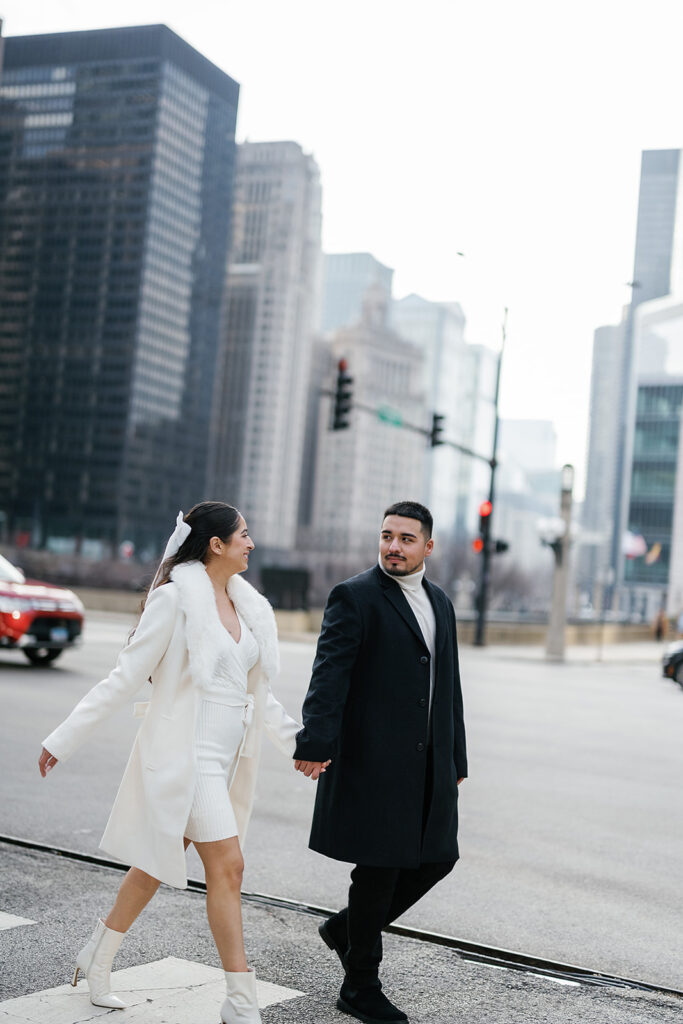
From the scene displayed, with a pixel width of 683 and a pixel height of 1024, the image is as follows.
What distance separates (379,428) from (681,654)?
517 feet

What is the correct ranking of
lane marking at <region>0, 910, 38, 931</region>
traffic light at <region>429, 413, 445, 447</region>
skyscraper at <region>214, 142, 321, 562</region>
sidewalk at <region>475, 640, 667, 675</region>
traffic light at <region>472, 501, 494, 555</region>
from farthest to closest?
skyscraper at <region>214, 142, 321, 562</region>
sidewalk at <region>475, 640, 667, 675</region>
traffic light at <region>472, 501, 494, 555</region>
traffic light at <region>429, 413, 445, 447</region>
lane marking at <region>0, 910, 38, 931</region>

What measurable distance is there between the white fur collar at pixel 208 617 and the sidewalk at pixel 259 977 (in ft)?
3.77

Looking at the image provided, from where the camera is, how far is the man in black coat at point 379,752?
3949 mm

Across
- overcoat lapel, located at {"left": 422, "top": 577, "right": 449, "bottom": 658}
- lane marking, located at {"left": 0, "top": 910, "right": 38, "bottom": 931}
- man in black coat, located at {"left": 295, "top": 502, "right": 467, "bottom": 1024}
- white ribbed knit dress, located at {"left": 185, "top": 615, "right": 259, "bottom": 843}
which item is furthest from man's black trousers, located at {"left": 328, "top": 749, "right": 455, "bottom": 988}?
lane marking, located at {"left": 0, "top": 910, "right": 38, "bottom": 931}

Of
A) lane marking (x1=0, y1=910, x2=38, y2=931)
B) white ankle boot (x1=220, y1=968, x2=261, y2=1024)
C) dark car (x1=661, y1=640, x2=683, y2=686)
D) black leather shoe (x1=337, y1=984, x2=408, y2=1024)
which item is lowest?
dark car (x1=661, y1=640, x2=683, y2=686)

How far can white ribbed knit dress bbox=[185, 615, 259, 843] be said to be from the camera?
3.83 meters

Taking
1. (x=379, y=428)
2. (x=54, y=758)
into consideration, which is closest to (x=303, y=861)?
(x=54, y=758)

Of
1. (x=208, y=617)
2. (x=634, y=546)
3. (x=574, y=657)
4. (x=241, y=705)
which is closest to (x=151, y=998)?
(x=241, y=705)

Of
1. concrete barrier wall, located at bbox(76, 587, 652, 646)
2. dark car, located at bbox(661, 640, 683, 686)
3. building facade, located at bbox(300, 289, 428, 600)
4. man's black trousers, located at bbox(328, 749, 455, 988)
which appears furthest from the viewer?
building facade, located at bbox(300, 289, 428, 600)

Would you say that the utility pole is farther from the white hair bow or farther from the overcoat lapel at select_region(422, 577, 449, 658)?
the white hair bow

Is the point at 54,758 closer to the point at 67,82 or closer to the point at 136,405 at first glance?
the point at 136,405

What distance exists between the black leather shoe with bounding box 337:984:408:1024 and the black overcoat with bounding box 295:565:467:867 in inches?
18.7

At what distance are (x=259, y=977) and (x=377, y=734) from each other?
1.13 m

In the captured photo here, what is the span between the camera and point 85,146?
150m
